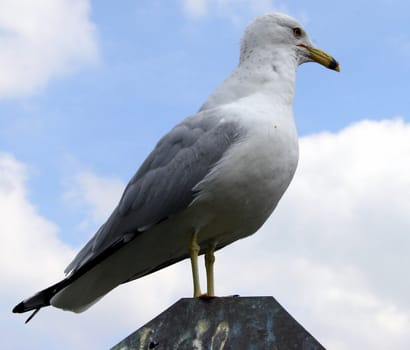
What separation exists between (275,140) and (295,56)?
1070 mm

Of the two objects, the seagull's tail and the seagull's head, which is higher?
the seagull's head

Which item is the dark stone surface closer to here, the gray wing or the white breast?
the white breast

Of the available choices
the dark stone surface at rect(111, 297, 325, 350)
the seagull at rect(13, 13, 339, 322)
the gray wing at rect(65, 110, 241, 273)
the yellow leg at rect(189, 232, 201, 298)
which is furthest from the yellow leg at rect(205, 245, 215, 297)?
the dark stone surface at rect(111, 297, 325, 350)

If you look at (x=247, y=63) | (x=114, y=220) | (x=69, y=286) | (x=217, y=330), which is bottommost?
(x=217, y=330)

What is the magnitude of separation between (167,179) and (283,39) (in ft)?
4.80

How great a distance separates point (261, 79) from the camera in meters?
5.41

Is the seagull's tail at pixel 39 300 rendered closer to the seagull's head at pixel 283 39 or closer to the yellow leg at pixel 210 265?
the yellow leg at pixel 210 265

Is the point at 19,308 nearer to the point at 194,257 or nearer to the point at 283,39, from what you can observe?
the point at 194,257

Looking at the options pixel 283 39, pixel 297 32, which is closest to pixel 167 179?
pixel 283 39

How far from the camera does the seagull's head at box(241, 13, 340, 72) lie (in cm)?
564

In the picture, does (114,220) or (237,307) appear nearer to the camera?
(237,307)

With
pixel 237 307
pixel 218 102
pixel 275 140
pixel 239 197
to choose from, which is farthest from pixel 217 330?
pixel 218 102

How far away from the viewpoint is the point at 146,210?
16.9ft

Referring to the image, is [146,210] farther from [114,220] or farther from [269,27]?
[269,27]
